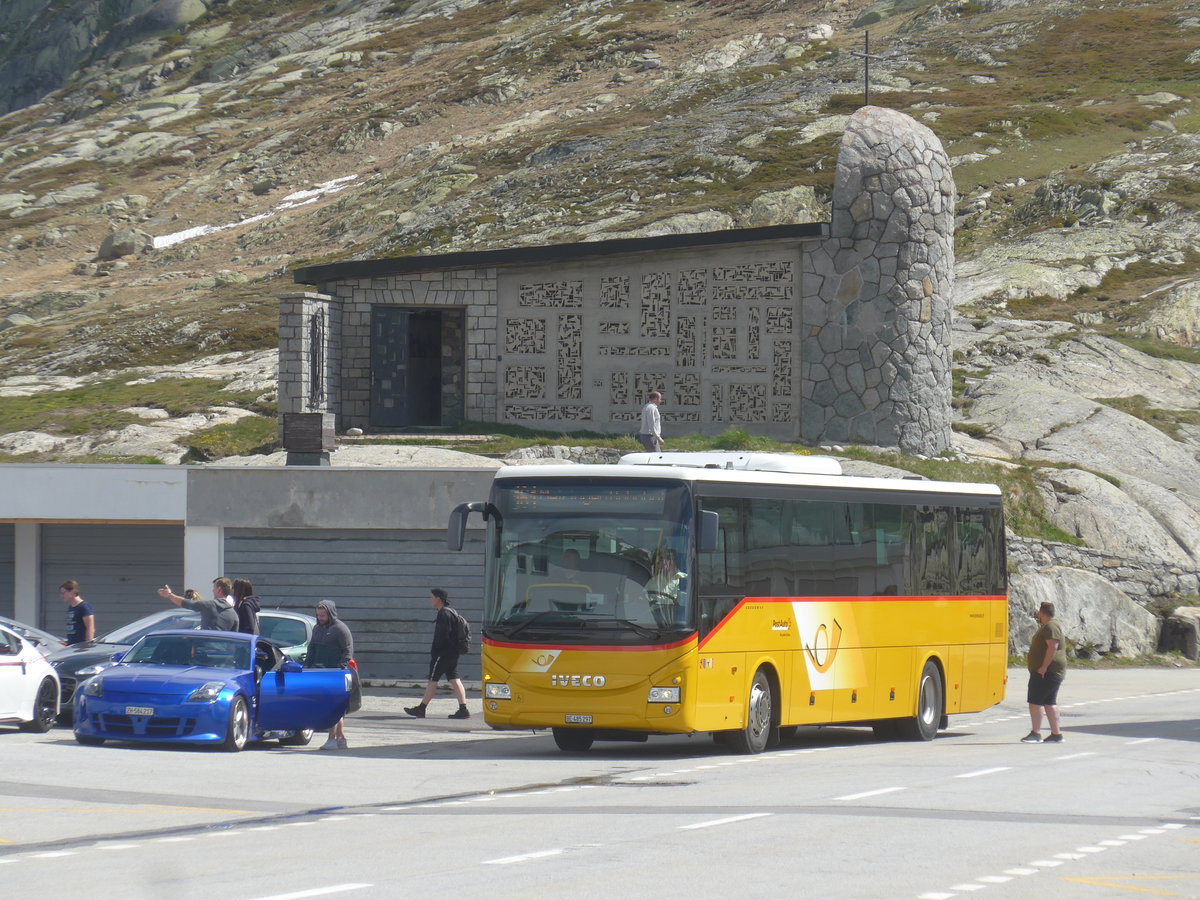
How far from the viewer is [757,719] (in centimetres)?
1664

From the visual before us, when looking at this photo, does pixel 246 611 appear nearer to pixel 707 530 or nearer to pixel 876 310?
pixel 707 530

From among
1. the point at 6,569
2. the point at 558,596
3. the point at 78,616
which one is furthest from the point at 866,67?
the point at 558,596

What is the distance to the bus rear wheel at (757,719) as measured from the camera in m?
16.5

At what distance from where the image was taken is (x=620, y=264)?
33844 millimetres

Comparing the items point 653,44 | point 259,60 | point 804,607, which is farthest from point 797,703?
point 259,60

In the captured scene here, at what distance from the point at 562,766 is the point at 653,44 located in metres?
95.3

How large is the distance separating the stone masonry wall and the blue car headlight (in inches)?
761

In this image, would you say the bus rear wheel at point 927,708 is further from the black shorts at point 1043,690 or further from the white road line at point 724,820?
the white road line at point 724,820

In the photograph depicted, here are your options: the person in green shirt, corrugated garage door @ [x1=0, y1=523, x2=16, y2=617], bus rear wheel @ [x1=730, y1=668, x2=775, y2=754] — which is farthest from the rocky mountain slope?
bus rear wheel @ [x1=730, y1=668, x2=775, y2=754]

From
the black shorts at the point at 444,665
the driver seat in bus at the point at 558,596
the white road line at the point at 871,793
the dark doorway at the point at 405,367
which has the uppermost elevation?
the dark doorway at the point at 405,367

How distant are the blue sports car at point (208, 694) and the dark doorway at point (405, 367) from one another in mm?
17983

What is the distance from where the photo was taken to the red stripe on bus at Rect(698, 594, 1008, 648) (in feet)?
52.8

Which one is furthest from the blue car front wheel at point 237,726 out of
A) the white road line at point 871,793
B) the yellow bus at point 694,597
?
the white road line at point 871,793

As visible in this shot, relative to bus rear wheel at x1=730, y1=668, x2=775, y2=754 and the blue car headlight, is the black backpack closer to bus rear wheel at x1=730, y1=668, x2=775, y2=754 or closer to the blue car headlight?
the blue car headlight
